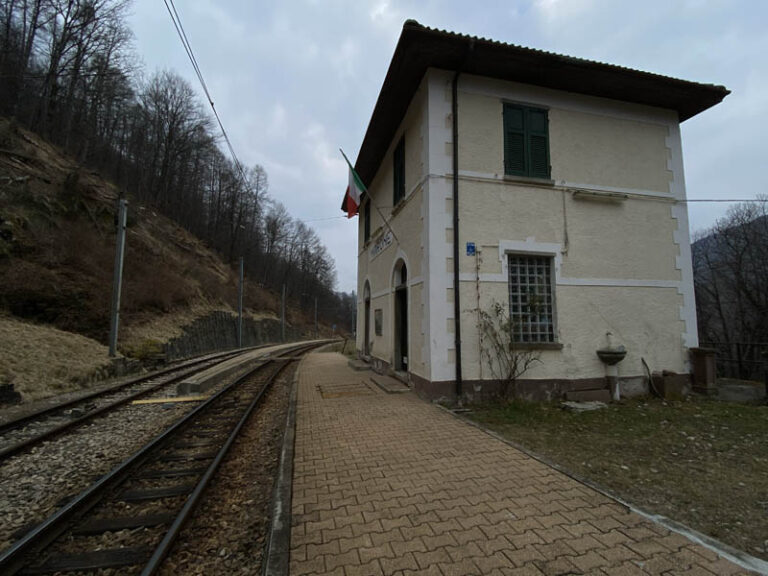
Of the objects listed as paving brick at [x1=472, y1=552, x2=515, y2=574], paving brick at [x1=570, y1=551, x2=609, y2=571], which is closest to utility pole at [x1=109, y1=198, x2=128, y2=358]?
paving brick at [x1=472, y1=552, x2=515, y2=574]

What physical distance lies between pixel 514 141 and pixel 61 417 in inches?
445

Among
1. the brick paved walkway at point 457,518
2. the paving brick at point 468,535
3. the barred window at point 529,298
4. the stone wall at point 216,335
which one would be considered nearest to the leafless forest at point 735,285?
the barred window at point 529,298

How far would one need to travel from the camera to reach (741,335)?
1828 cm

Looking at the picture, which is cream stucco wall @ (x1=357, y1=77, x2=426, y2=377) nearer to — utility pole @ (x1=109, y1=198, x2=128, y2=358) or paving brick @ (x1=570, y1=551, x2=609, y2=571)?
paving brick @ (x1=570, y1=551, x2=609, y2=571)

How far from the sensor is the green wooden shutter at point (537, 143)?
8250 mm

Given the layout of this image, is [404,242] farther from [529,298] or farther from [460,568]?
[460,568]

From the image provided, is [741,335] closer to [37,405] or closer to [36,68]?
[37,405]

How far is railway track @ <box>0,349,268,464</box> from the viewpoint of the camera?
17.5 feet

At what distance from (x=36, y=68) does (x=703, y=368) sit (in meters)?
36.6

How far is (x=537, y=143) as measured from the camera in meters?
8.35

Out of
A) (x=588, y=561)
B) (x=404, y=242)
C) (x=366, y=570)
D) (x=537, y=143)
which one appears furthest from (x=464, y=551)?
(x=537, y=143)

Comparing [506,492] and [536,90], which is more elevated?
[536,90]

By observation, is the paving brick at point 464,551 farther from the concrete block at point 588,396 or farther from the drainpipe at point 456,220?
the concrete block at point 588,396

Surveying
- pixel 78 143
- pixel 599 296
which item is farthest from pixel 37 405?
pixel 78 143
